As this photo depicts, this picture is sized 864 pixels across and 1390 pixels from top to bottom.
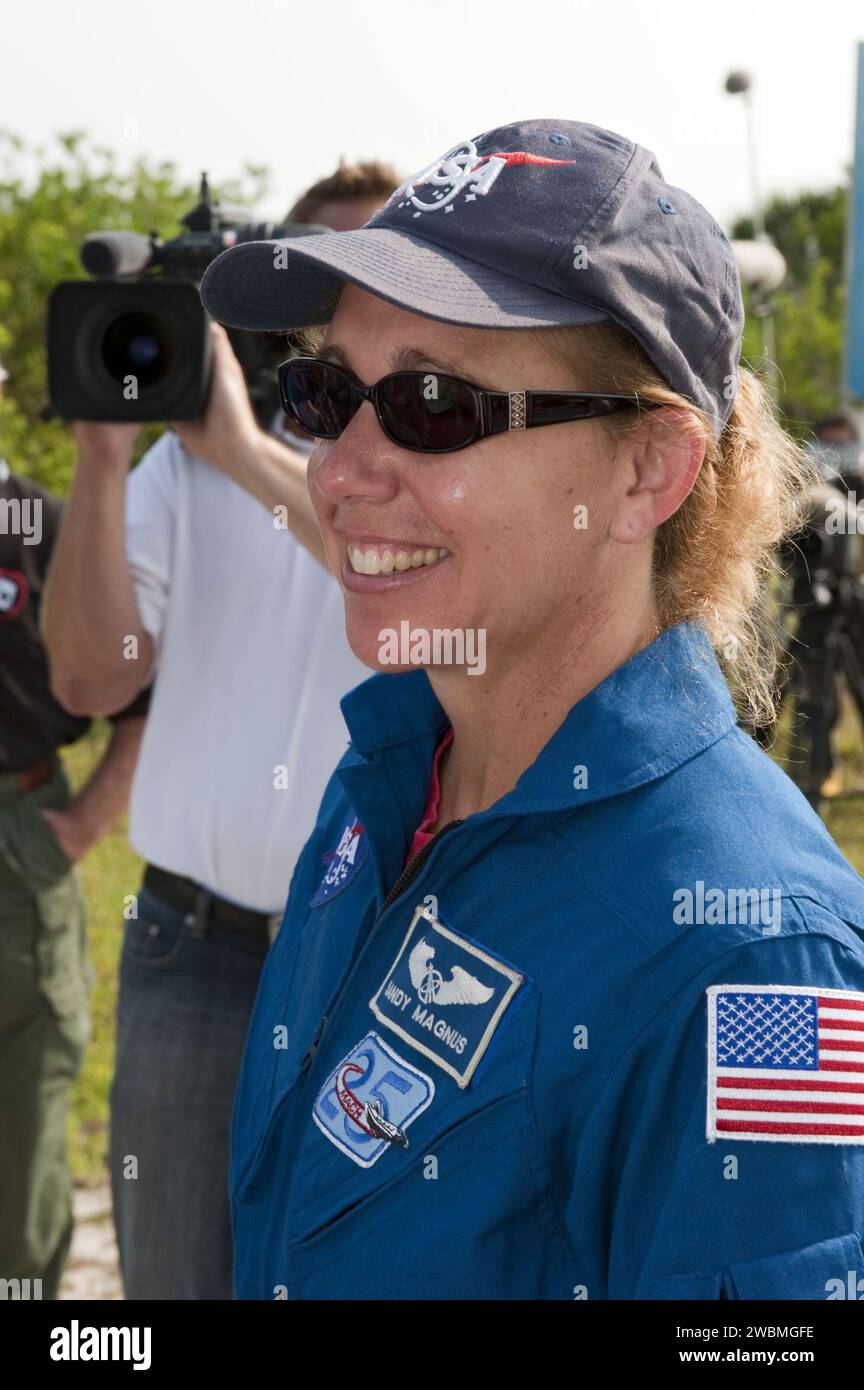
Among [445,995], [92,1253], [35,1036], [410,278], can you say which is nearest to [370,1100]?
[445,995]

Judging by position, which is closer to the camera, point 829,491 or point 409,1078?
point 409,1078

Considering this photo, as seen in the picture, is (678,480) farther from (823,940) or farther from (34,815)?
(34,815)

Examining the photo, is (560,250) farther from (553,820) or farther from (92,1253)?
(92,1253)

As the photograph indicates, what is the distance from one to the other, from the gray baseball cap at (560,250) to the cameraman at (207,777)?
95 cm

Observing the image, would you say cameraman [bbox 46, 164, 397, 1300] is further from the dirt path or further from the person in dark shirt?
the dirt path

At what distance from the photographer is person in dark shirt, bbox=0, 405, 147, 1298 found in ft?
9.62

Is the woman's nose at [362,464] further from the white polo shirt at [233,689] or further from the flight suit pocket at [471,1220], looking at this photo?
the white polo shirt at [233,689]

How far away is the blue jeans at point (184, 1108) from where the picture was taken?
2.26 meters

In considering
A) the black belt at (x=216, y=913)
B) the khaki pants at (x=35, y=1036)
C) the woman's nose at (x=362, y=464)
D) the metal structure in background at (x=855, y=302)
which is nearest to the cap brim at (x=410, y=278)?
the woman's nose at (x=362, y=464)

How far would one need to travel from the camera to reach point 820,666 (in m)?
5.55

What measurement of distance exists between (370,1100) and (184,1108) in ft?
3.75
